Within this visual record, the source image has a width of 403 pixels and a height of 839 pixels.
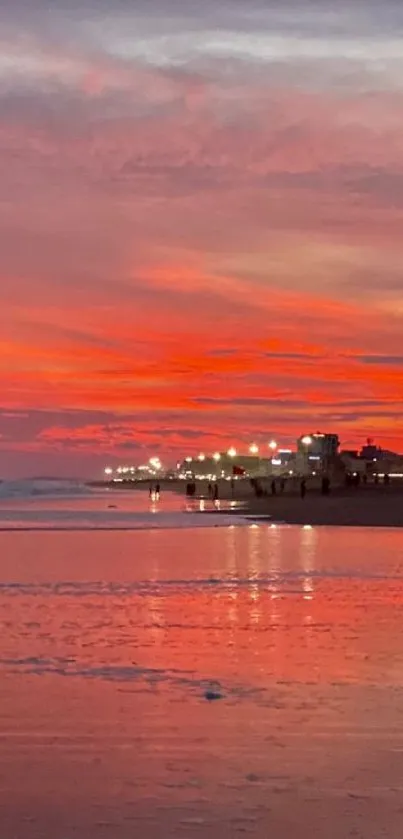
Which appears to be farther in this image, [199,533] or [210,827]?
[199,533]

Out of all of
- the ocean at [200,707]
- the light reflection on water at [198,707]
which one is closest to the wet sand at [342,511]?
the ocean at [200,707]

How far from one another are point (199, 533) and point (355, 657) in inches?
1151

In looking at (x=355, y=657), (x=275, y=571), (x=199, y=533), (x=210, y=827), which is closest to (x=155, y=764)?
(x=210, y=827)

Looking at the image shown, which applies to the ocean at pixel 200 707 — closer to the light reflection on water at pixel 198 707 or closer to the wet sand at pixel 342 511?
the light reflection on water at pixel 198 707

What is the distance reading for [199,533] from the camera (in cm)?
4312

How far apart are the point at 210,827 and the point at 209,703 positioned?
3.80 meters

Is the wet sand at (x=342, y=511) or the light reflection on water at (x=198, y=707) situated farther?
the wet sand at (x=342, y=511)

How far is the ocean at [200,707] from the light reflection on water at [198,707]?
0.02 metres

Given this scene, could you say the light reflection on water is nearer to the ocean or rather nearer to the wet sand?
the ocean

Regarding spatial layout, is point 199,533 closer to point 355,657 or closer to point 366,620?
point 366,620

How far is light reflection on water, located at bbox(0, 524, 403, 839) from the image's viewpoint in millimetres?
7910

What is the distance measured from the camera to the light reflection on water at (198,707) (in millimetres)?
7910

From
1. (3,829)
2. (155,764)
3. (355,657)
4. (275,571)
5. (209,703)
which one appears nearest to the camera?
(3,829)

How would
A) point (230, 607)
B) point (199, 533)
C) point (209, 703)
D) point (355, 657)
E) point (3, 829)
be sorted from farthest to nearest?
point (199, 533) → point (230, 607) → point (355, 657) → point (209, 703) → point (3, 829)
